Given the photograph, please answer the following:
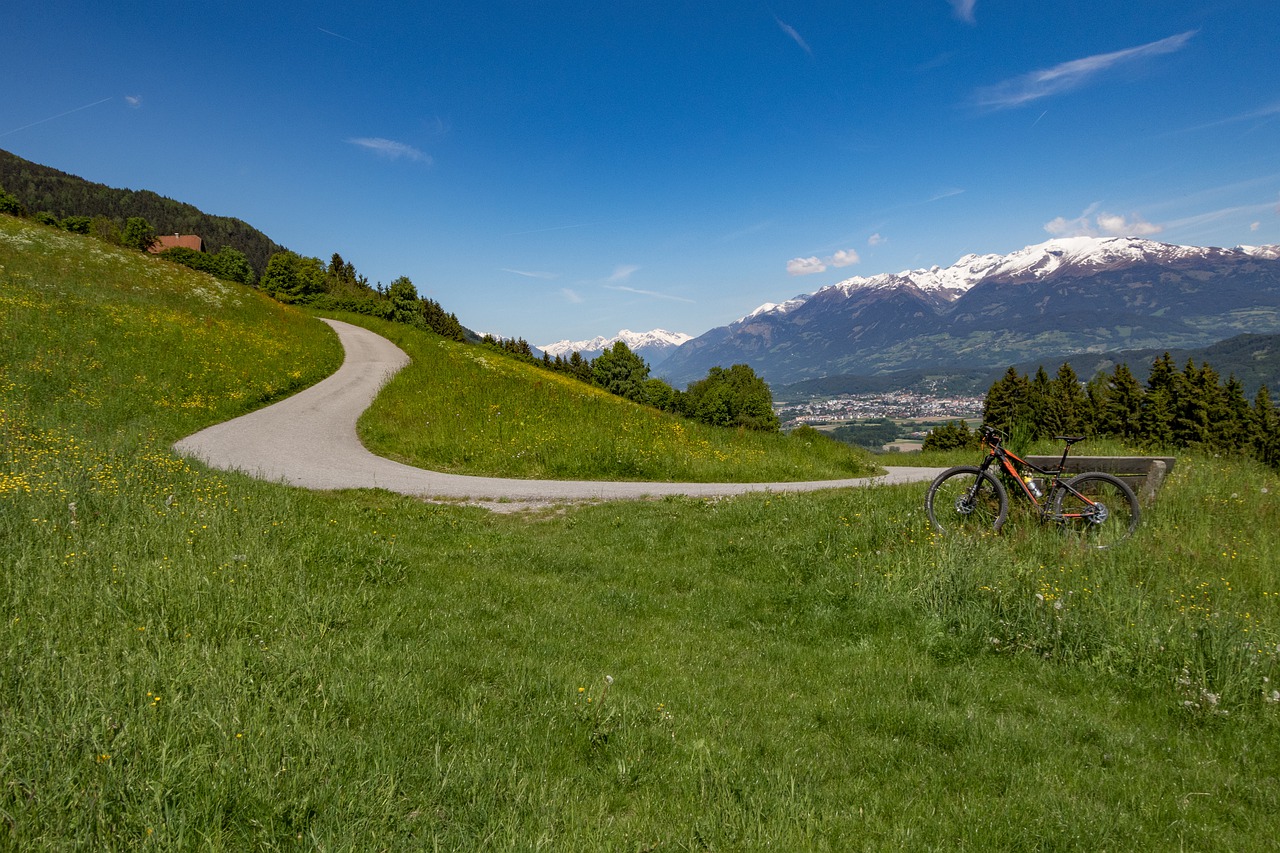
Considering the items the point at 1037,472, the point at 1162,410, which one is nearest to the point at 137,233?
the point at 1037,472

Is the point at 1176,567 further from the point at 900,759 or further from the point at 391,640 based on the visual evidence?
the point at 391,640

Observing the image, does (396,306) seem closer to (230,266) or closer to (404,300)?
(404,300)

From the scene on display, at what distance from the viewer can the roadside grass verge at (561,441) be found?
59.5 feet

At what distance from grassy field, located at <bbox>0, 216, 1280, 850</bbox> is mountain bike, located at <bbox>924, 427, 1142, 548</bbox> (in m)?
0.47

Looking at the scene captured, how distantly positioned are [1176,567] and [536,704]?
866 cm

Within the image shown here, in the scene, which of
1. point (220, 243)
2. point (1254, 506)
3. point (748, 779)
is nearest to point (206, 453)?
point (748, 779)

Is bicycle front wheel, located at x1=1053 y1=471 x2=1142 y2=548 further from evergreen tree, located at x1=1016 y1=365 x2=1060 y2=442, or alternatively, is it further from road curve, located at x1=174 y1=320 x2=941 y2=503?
evergreen tree, located at x1=1016 y1=365 x2=1060 y2=442

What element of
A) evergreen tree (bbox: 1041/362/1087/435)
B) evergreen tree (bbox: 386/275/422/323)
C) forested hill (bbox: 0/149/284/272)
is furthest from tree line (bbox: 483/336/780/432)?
forested hill (bbox: 0/149/284/272)

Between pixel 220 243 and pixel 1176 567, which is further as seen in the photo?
pixel 220 243

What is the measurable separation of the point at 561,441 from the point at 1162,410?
67.7 meters

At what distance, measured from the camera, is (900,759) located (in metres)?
4.61

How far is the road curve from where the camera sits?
A: 14078 mm

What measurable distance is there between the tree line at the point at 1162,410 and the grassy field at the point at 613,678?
48.6 meters

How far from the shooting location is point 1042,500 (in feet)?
32.4
